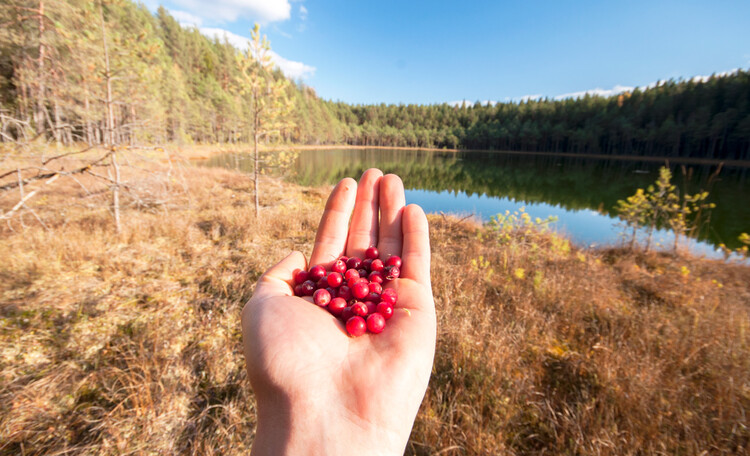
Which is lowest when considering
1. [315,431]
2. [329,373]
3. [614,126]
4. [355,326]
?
[315,431]

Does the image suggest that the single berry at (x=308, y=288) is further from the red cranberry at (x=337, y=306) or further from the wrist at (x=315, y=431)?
the wrist at (x=315, y=431)

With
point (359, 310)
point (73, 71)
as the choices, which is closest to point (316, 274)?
point (359, 310)

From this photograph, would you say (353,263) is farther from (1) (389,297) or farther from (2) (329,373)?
(2) (329,373)

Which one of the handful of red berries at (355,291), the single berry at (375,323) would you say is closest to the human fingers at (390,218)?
the handful of red berries at (355,291)

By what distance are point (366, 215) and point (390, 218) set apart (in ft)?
1.04

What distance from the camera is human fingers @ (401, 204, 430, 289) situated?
2549 millimetres

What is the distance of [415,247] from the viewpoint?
8.84ft

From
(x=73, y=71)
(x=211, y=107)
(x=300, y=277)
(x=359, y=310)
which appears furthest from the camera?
(x=211, y=107)

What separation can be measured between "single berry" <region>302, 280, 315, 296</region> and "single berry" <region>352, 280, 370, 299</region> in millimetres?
354

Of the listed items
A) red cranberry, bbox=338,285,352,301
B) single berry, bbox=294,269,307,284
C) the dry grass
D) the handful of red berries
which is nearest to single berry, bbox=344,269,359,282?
the handful of red berries

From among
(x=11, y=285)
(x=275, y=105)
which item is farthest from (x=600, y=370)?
(x=275, y=105)

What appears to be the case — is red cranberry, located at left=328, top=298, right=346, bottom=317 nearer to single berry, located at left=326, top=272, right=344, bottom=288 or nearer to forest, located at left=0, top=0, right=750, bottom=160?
single berry, located at left=326, top=272, right=344, bottom=288

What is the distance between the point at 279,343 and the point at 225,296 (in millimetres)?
3484

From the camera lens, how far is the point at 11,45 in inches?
181
